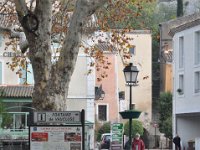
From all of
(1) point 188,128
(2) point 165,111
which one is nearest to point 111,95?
(2) point 165,111

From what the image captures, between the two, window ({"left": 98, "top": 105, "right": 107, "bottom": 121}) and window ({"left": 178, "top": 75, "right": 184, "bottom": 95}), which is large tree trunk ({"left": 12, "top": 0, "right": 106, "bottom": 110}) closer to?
window ({"left": 178, "top": 75, "right": 184, "bottom": 95})

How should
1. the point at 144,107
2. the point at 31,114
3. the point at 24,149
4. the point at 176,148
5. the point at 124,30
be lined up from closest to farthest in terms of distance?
the point at 31,114, the point at 124,30, the point at 24,149, the point at 176,148, the point at 144,107

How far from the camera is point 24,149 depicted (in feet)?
117

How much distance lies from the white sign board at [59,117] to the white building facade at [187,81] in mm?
40839

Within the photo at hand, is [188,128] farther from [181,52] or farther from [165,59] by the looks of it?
[165,59]

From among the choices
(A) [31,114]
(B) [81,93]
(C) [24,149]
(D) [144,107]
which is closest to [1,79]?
(B) [81,93]

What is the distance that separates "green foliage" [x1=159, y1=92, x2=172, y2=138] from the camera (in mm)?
74219

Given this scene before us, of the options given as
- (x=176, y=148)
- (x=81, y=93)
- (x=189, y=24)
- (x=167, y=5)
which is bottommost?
(x=176, y=148)

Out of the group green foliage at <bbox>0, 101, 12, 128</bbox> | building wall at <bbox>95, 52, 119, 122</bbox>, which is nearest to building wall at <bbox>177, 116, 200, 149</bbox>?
building wall at <bbox>95, 52, 119, 122</bbox>

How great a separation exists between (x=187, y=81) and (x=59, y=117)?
43697 millimetres

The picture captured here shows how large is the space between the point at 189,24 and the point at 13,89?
47.1 ft

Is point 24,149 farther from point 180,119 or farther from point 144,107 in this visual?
point 144,107

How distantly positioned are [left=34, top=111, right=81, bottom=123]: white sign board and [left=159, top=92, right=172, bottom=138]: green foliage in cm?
5414

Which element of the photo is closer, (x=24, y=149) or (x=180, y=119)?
(x=24, y=149)
